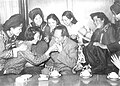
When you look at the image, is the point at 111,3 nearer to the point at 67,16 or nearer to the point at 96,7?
the point at 96,7

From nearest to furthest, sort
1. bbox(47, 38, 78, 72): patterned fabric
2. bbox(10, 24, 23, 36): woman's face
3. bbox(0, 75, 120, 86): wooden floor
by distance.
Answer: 1. bbox(0, 75, 120, 86): wooden floor
2. bbox(47, 38, 78, 72): patterned fabric
3. bbox(10, 24, 23, 36): woman's face

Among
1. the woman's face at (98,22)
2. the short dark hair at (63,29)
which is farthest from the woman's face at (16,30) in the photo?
the woman's face at (98,22)

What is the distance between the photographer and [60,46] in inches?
85.6

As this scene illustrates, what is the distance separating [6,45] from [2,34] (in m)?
0.11

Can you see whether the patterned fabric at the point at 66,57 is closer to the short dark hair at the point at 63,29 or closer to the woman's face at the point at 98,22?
the short dark hair at the point at 63,29

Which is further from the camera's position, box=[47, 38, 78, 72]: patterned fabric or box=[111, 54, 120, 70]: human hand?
box=[47, 38, 78, 72]: patterned fabric

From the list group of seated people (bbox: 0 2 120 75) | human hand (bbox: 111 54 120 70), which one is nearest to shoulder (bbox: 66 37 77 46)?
group of seated people (bbox: 0 2 120 75)

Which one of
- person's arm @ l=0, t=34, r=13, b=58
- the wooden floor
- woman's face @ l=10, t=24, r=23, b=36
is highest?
woman's face @ l=10, t=24, r=23, b=36

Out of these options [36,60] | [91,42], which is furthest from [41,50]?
[91,42]

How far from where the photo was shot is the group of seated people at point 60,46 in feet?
7.11

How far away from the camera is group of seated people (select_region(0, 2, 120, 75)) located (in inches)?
85.3

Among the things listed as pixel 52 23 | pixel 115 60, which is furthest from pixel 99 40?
pixel 52 23

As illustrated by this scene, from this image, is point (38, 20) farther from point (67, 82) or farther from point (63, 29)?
point (67, 82)

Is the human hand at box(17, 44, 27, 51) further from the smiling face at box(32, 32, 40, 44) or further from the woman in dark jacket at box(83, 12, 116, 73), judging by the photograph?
the woman in dark jacket at box(83, 12, 116, 73)
